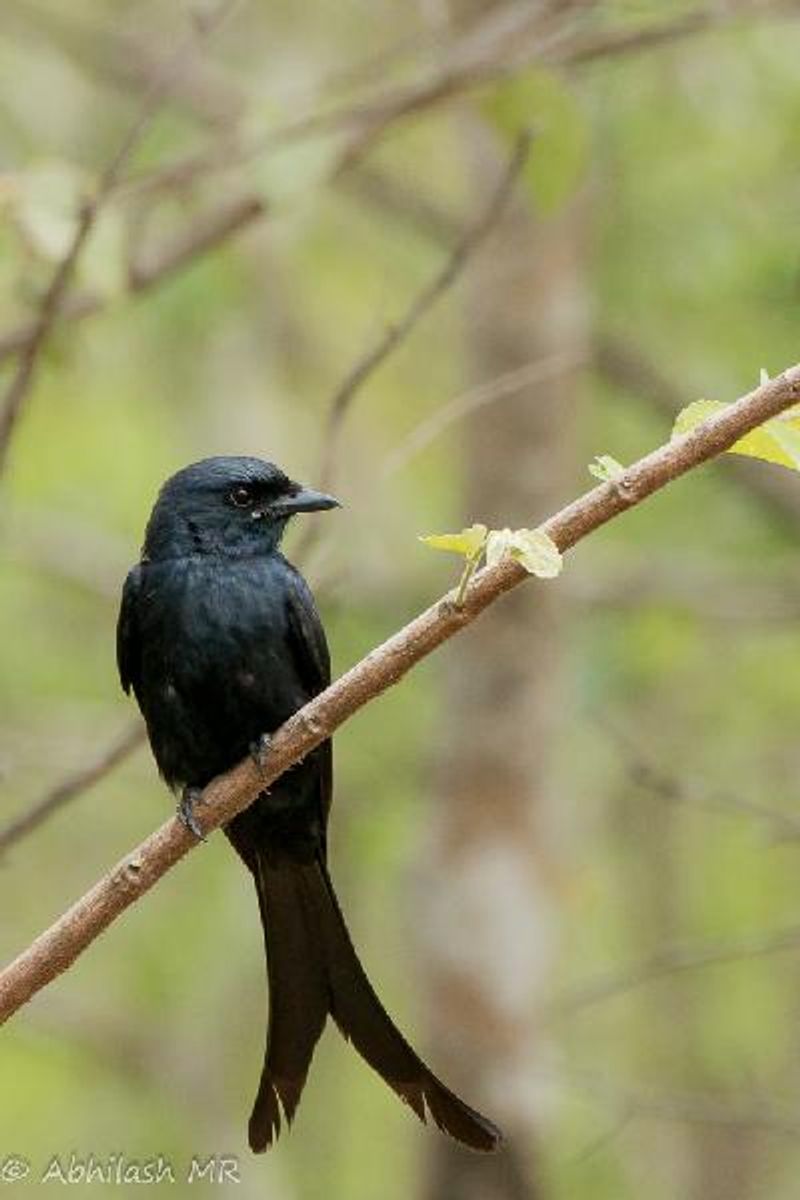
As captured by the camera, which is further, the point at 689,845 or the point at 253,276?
the point at 689,845

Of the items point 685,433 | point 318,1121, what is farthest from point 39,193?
point 318,1121

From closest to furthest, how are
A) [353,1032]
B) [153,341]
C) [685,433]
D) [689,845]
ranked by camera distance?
[685,433] < [353,1032] < [153,341] < [689,845]

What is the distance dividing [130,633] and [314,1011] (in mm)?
846

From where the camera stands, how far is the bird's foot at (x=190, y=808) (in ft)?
10.6

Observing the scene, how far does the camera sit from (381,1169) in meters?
9.91

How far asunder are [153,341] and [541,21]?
8.76ft

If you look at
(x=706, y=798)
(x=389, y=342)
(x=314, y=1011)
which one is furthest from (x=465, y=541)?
(x=706, y=798)

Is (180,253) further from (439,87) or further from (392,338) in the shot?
(392,338)

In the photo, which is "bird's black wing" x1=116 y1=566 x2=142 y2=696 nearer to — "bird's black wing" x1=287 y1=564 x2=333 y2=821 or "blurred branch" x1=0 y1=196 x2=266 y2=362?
"bird's black wing" x1=287 y1=564 x2=333 y2=821

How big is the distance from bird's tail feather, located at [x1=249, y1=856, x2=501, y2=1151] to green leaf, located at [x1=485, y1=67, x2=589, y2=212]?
4.94 feet

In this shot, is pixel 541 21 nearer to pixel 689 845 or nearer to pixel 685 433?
pixel 685 433

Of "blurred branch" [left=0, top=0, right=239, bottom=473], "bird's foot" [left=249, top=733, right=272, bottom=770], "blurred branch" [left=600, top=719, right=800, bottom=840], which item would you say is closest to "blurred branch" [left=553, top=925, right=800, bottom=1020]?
"blurred branch" [left=600, top=719, right=800, bottom=840]

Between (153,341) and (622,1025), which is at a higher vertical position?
(153,341)

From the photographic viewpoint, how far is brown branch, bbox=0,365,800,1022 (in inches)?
108
